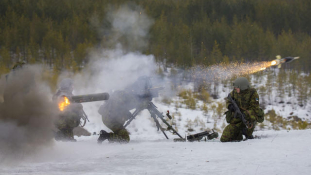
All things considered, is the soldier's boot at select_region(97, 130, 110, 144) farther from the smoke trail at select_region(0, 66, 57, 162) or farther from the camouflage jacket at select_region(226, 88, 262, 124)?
the camouflage jacket at select_region(226, 88, 262, 124)

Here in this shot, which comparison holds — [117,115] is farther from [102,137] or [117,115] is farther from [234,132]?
[234,132]

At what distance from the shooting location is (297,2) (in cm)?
7494

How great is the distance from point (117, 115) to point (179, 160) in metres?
3.66

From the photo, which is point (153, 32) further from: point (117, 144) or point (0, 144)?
point (0, 144)

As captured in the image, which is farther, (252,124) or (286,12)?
(286,12)

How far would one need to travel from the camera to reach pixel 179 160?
6199 mm

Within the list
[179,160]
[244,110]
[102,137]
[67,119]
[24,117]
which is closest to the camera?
[179,160]

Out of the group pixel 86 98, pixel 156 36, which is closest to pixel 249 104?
pixel 86 98

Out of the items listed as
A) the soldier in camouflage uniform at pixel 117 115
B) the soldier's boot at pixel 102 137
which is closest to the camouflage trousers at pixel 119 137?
the soldier in camouflage uniform at pixel 117 115

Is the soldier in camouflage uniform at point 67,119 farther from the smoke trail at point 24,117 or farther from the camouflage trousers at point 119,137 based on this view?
the smoke trail at point 24,117

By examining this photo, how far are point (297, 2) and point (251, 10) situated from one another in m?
11.4

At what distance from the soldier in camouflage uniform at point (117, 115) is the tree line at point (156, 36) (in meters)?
24.3

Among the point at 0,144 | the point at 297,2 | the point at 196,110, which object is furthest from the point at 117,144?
the point at 297,2

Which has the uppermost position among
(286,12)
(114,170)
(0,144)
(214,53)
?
(286,12)
